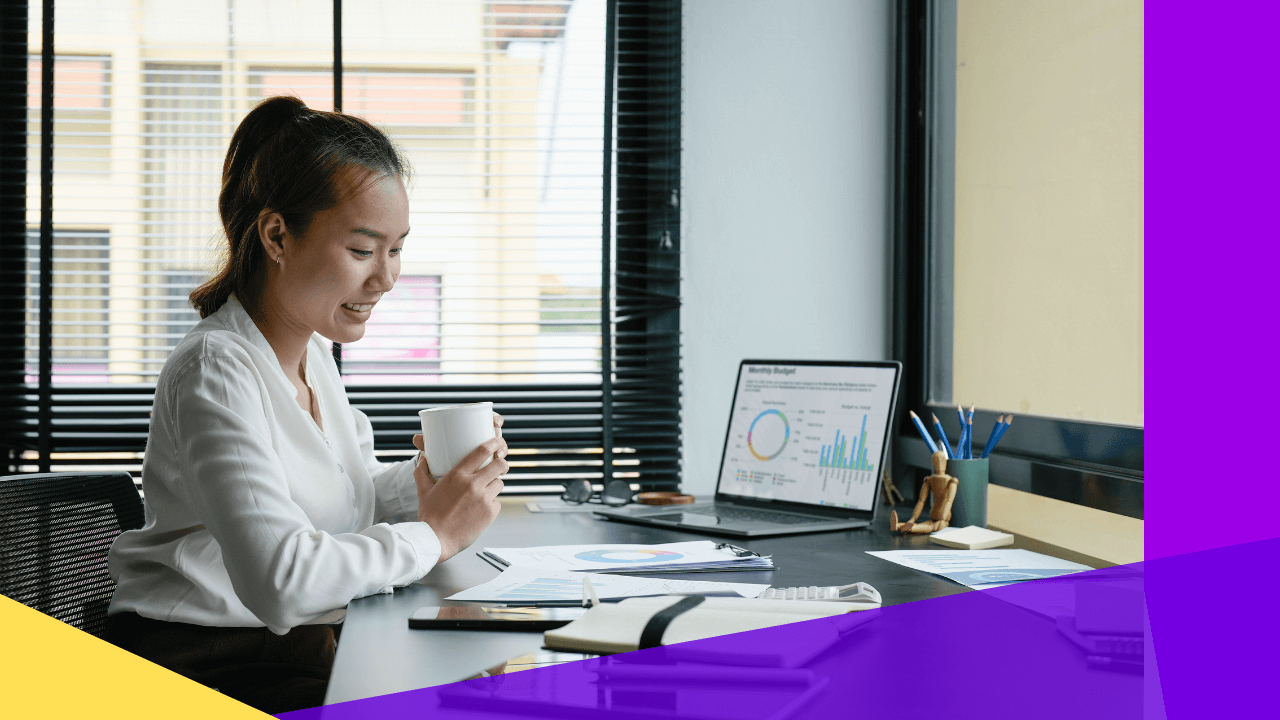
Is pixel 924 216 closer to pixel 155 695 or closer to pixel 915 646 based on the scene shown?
pixel 915 646

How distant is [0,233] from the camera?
2283mm

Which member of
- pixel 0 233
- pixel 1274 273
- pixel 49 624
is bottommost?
pixel 49 624

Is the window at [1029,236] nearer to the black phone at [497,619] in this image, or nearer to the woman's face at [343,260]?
the black phone at [497,619]

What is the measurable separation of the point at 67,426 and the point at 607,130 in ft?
4.82

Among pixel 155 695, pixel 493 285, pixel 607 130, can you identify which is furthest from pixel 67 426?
pixel 155 695

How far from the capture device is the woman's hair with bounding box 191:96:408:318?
1330 mm

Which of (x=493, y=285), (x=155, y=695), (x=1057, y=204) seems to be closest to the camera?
(x=155, y=695)

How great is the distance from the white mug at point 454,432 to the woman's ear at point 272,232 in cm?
32

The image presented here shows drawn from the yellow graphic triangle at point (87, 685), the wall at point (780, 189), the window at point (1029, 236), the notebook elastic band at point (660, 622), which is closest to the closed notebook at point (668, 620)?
the notebook elastic band at point (660, 622)

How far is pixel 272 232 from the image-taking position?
4.43ft

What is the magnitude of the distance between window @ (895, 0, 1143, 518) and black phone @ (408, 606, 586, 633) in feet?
3.18

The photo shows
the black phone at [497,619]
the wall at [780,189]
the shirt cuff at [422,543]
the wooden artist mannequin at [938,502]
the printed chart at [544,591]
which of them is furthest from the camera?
the wall at [780,189]

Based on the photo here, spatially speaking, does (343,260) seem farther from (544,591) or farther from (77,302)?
(77,302)

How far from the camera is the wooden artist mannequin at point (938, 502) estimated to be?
1.58m
